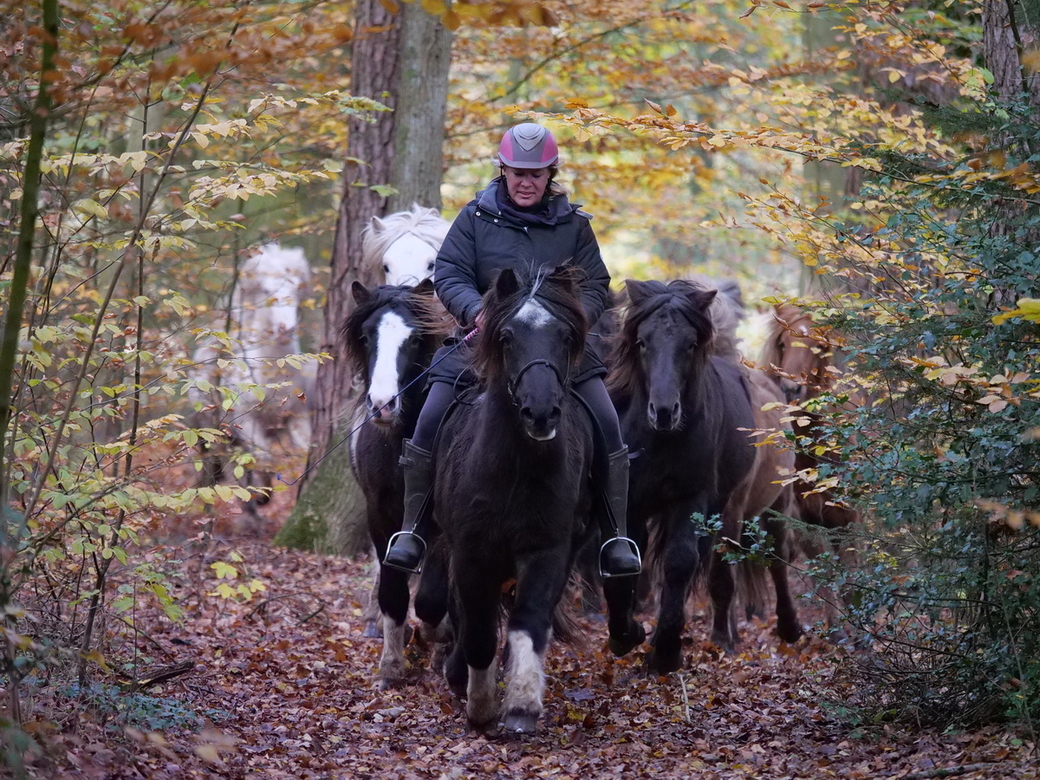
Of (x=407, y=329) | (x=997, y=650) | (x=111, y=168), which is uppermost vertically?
(x=111, y=168)

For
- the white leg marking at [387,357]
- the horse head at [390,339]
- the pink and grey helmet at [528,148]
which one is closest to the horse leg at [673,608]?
the horse head at [390,339]

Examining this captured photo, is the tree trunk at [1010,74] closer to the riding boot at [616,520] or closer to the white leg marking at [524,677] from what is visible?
the riding boot at [616,520]

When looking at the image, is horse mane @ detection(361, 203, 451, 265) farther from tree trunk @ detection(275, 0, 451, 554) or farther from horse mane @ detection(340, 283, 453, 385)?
tree trunk @ detection(275, 0, 451, 554)

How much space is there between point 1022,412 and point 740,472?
4144 mm

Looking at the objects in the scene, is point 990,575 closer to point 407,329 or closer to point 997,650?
point 997,650

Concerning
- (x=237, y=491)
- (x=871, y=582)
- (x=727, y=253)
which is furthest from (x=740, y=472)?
(x=727, y=253)

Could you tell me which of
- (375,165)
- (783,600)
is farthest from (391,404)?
(375,165)

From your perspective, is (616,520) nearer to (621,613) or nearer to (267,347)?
(621,613)

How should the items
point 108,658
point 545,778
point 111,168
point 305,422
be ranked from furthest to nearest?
point 305,422 → point 111,168 → point 108,658 → point 545,778

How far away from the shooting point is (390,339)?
7.57 metres

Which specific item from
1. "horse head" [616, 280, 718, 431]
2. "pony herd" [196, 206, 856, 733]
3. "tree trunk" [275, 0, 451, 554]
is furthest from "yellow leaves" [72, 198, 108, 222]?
"tree trunk" [275, 0, 451, 554]

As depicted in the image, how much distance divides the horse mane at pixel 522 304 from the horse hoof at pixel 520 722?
182cm

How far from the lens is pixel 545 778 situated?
5500 millimetres

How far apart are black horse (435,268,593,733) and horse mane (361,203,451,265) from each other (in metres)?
3.52
